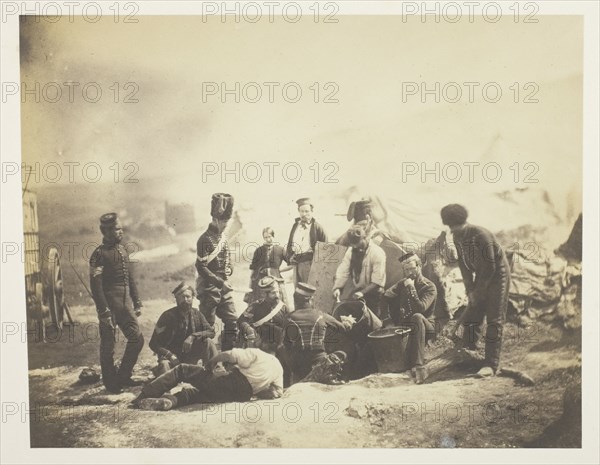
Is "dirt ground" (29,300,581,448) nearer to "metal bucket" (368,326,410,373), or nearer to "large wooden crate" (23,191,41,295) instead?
"metal bucket" (368,326,410,373)

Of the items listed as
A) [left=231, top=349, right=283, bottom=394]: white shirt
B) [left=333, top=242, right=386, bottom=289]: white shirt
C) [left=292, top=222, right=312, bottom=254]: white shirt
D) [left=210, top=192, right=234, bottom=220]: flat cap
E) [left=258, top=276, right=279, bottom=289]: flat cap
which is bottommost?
[left=231, top=349, right=283, bottom=394]: white shirt

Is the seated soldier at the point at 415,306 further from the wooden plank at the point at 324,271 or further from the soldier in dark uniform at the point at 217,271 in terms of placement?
the soldier in dark uniform at the point at 217,271

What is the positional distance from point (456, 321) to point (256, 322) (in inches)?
58.5

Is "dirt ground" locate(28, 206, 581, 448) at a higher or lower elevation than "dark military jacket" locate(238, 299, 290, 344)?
lower

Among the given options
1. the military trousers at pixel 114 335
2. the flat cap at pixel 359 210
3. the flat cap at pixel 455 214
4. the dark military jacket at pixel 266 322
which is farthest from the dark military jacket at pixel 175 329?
the flat cap at pixel 455 214

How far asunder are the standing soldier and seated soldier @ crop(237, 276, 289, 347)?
0.26 m

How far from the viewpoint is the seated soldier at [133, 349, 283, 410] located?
5422mm

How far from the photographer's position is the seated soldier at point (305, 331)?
5.42 meters

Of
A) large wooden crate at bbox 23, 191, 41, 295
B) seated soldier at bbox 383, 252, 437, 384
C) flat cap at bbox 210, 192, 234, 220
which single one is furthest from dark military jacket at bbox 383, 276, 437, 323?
large wooden crate at bbox 23, 191, 41, 295

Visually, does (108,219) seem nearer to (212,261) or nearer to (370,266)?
(212,261)

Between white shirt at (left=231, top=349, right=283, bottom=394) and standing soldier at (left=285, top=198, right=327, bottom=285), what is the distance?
744mm

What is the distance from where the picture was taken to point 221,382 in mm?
5430

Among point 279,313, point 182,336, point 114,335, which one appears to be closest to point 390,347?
point 279,313

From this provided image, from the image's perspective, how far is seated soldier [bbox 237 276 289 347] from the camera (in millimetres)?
5426
